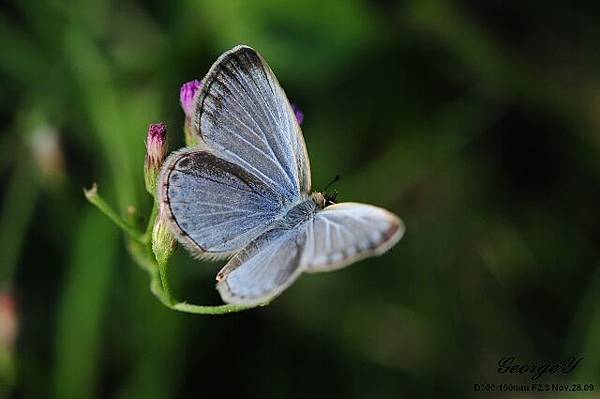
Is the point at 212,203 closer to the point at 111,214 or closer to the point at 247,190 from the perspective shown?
the point at 247,190

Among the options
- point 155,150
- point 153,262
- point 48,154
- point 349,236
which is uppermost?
point 48,154

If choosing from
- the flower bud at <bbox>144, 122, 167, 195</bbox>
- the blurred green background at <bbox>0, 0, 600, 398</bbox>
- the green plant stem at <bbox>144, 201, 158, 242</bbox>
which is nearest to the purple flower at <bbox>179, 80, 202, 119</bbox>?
the flower bud at <bbox>144, 122, 167, 195</bbox>

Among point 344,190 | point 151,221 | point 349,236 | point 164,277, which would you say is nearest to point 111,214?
point 151,221

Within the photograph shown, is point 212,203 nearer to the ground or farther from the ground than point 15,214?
nearer to the ground

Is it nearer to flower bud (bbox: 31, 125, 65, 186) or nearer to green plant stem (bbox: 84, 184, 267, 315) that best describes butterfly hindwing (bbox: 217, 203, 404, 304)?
green plant stem (bbox: 84, 184, 267, 315)

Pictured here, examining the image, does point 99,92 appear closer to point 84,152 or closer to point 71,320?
point 84,152

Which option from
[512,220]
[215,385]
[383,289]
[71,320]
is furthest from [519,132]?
[71,320]
